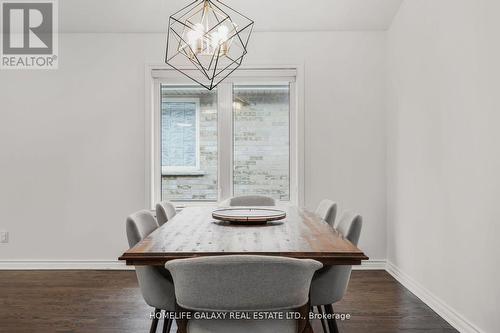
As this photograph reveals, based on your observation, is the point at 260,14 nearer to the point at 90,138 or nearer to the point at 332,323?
the point at 90,138

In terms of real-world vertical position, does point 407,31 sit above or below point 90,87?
above

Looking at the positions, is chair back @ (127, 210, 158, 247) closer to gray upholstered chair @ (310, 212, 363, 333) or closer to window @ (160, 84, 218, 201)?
gray upholstered chair @ (310, 212, 363, 333)

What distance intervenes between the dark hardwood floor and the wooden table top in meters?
0.83

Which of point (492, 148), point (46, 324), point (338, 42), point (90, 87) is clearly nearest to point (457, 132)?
point (492, 148)

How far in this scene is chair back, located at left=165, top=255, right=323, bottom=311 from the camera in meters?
1.25

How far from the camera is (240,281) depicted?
1.27 meters

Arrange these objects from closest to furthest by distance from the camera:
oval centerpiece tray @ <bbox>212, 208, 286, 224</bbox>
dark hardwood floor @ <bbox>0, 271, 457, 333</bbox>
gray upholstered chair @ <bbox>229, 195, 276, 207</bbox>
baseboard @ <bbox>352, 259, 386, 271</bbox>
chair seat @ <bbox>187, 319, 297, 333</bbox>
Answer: chair seat @ <bbox>187, 319, 297, 333</bbox> < oval centerpiece tray @ <bbox>212, 208, 286, 224</bbox> < dark hardwood floor @ <bbox>0, 271, 457, 333</bbox> < gray upholstered chair @ <bbox>229, 195, 276, 207</bbox> < baseboard @ <bbox>352, 259, 386, 271</bbox>

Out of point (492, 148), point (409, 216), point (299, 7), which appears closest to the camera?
point (492, 148)

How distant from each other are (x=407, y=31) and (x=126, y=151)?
2.80 meters

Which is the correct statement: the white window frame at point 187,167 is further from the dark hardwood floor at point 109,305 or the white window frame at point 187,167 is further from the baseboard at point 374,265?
the baseboard at point 374,265

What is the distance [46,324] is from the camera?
8.30 ft

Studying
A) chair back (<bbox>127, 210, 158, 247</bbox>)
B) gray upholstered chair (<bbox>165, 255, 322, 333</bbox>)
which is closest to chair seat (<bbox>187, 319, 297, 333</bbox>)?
gray upholstered chair (<bbox>165, 255, 322, 333</bbox>)

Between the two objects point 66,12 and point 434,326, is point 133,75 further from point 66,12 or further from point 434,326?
point 434,326

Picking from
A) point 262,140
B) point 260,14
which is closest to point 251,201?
point 262,140
